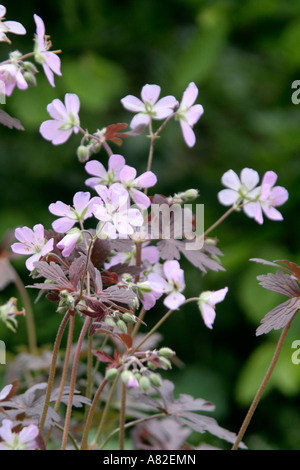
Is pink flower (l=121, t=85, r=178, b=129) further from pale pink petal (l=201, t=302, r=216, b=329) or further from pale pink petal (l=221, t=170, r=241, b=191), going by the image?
pale pink petal (l=201, t=302, r=216, b=329)

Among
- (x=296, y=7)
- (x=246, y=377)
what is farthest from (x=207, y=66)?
(x=246, y=377)

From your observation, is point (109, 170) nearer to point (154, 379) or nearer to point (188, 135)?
point (188, 135)

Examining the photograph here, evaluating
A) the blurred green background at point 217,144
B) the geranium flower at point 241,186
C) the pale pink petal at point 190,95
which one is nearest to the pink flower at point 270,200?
the geranium flower at point 241,186

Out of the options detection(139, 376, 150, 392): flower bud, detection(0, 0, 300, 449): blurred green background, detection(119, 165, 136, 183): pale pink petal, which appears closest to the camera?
detection(139, 376, 150, 392): flower bud

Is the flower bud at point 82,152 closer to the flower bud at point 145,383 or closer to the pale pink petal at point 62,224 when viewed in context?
the pale pink petal at point 62,224

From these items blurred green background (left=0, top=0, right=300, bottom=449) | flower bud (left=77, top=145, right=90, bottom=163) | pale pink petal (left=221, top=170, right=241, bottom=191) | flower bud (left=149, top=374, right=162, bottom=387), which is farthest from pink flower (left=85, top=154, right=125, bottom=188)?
blurred green background (left=0, top=0, right=300, bottom=449)

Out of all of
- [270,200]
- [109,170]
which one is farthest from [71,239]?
[270,200]
